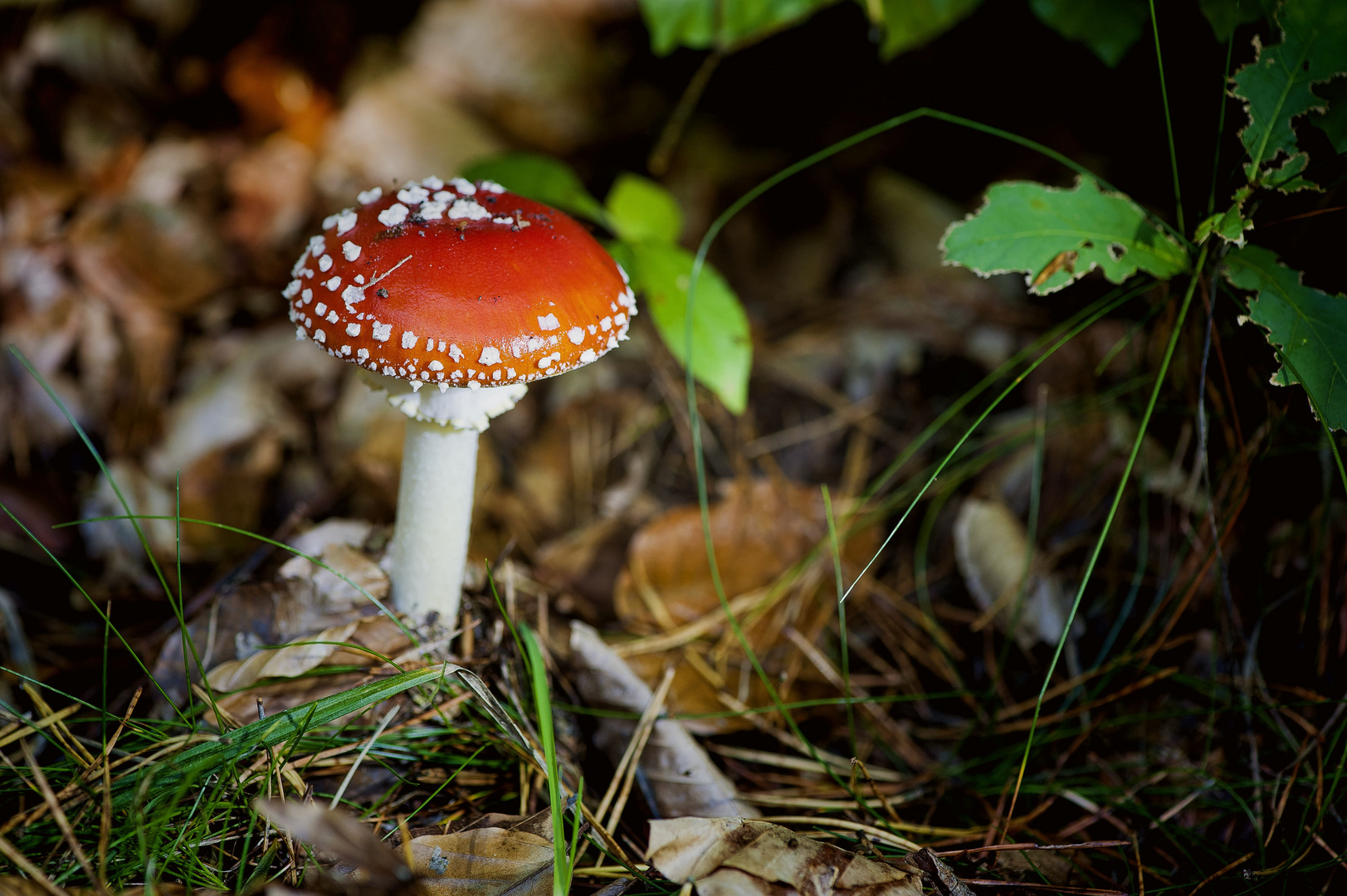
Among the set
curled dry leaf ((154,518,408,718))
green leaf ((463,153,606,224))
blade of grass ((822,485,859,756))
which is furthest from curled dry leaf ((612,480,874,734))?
green leaf ((463,153,606,224))

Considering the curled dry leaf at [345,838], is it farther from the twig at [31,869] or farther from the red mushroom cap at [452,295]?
the red mushroom cap at [452,295]

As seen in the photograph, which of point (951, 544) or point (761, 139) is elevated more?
point (761, 139)

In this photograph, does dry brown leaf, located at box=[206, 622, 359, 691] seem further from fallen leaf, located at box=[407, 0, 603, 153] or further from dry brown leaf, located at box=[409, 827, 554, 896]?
fallen leaf, located at box=[407, 0, 603, 153]

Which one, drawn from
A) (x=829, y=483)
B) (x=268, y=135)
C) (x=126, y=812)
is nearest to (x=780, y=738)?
(x=829, y=483)

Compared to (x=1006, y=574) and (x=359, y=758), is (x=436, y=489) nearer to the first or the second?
(x=359, y=758)

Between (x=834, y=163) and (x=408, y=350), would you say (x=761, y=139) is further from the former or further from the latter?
(x=408, y=350)

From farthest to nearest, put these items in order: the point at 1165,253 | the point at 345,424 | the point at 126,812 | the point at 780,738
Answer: the point at 345,424
the point at 780,738
the point at 1165,253
the point at 126,812
